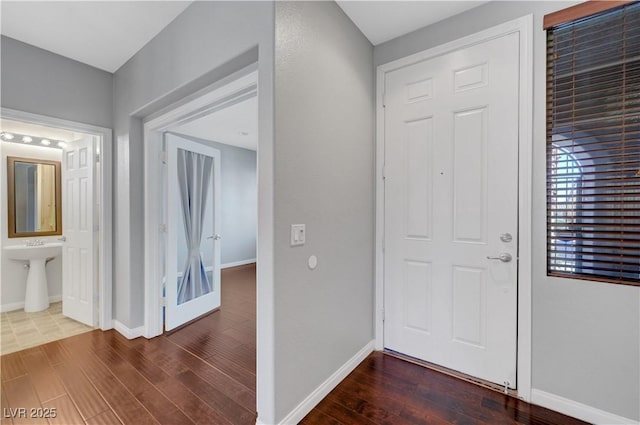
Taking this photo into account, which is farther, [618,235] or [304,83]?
[304,83]

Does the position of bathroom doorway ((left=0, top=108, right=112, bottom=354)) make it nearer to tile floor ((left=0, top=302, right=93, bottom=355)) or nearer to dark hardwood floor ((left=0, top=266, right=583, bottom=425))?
tile floor ((left=0, top=302, right=93, bottom=355))

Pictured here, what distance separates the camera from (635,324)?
148 centimetres

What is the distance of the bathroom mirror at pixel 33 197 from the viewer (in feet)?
11.4

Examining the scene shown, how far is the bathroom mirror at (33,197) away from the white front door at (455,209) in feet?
14.9

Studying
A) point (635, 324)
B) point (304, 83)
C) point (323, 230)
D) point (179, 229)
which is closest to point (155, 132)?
point (179, 229)

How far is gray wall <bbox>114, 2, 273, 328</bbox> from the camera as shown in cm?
158

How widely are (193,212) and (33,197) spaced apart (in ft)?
7.83

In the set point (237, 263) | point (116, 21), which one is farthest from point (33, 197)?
point (237, 263)

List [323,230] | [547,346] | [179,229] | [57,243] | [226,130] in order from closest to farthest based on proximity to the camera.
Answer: [547,346] → [323,230] → [179,229] → [57,243] → [226,130]

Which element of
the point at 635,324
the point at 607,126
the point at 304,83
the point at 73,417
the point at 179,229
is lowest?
the point at 73,417

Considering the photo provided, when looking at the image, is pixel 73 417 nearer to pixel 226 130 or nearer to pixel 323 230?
pixel 323 230

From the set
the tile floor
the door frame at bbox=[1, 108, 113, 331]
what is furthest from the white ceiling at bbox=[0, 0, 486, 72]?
the tile floor

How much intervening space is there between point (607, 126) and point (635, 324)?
110 centimetres

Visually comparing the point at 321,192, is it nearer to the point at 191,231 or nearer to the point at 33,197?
the point at 191,231
